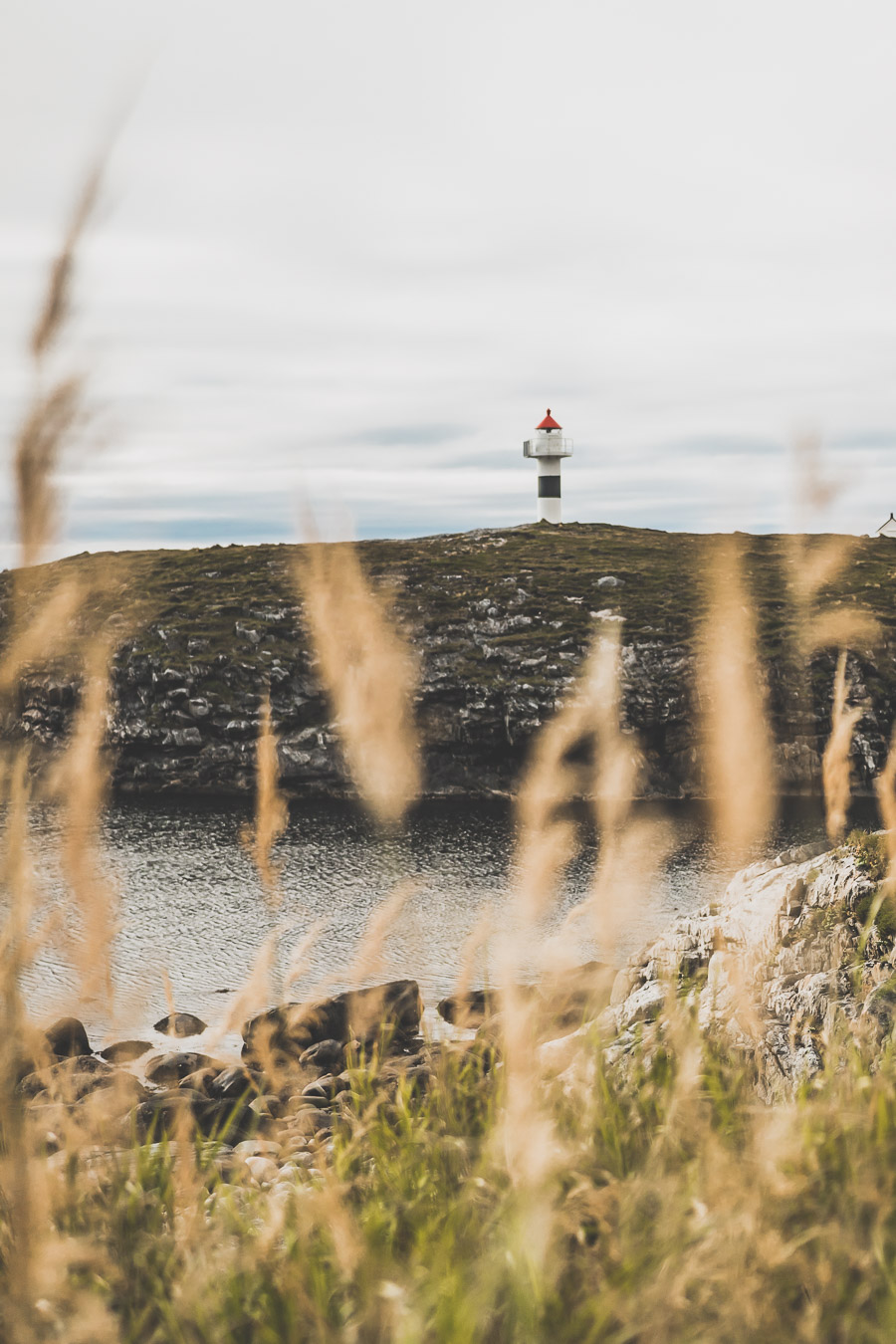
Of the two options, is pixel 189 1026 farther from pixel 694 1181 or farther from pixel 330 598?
pixel 694 1181

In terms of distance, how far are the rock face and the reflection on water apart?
3.60 meters

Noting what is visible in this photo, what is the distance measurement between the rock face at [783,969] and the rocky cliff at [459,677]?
32.9m

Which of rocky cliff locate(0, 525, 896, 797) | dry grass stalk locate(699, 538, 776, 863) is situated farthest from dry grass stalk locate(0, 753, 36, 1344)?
rocky cliff locate(0, 525, 896, 797)

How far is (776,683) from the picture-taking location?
50.7 meters

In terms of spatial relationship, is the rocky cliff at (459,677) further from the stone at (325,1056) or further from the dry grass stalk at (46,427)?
the dry grass stalk at (46,427)

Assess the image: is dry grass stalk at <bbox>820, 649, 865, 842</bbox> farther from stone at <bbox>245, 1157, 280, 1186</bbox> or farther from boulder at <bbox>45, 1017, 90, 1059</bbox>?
boulder at <bbox>45, 1017, 90, 1059</bbox>

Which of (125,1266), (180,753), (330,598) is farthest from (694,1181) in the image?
(180,753)

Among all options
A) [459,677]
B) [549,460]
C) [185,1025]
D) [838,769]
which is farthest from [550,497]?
[838,769]

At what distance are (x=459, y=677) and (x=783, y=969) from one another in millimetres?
44105

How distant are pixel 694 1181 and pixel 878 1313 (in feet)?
1.81

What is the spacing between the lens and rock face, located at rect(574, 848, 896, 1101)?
520cm

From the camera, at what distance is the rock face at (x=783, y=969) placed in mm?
5195

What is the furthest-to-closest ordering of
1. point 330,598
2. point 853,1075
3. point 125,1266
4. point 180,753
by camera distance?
point 180,753, point 330,598, point 853,1075, point 125,1266

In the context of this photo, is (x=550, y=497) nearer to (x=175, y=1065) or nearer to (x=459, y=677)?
(x=459, y=677)
